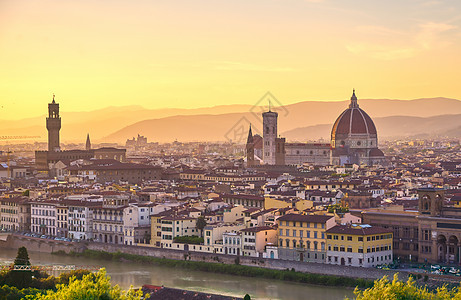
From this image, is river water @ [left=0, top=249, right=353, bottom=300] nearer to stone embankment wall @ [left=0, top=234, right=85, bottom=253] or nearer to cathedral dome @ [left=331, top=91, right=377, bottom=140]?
stone embankment wall @ [left=0, top=234, right=85, bottom=253]

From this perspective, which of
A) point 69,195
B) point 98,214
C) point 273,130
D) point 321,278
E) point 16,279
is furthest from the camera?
point 273,130

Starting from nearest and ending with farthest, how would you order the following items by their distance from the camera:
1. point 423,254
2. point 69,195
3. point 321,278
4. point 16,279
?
point 16,279 → point 321,278 → point 423,254 → point 69,195

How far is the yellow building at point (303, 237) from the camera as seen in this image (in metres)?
35.5

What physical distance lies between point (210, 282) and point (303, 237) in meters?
4.17

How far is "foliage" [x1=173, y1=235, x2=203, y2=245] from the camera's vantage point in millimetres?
38812

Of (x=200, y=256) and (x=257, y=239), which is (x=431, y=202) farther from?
(x=200, y=256)

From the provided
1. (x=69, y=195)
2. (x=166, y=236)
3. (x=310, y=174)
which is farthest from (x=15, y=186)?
(x=166, y=236)

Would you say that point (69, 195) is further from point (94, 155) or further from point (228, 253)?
point (94, 155)

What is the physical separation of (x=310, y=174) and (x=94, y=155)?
29530mm

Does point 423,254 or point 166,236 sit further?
point 166,236

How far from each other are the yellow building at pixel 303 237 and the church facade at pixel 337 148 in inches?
2235

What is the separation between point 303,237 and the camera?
36.1 m

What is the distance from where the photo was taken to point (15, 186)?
67.6 meters

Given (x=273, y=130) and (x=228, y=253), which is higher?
(x=273, y=130)
